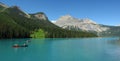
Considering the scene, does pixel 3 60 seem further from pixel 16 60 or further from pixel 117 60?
pixel 117 60

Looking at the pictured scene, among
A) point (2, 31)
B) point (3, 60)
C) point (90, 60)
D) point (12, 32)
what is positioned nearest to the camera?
point (3, 60)

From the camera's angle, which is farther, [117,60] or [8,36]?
[8,36]

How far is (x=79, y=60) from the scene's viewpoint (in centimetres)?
5428

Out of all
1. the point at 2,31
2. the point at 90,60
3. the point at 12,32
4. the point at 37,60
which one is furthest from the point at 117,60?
the point at 12,32

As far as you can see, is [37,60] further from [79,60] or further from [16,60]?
[79,60]

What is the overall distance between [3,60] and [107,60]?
27323 millimetres

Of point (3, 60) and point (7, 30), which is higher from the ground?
point (7, 30)

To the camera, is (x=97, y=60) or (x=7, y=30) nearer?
(x=97, y=60)

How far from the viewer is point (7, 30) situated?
190 m

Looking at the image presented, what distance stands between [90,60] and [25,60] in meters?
17.1

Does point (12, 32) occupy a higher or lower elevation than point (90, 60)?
higher

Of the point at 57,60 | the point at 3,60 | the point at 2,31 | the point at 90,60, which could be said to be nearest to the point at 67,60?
the point at 57,60

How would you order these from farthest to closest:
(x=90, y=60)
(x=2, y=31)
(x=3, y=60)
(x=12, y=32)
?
(x=12, y=32)
(x=2, y=31)
(x=90, y=60)
(x=3, y=60)

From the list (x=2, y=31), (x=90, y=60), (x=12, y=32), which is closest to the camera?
(x=90, y=60)
